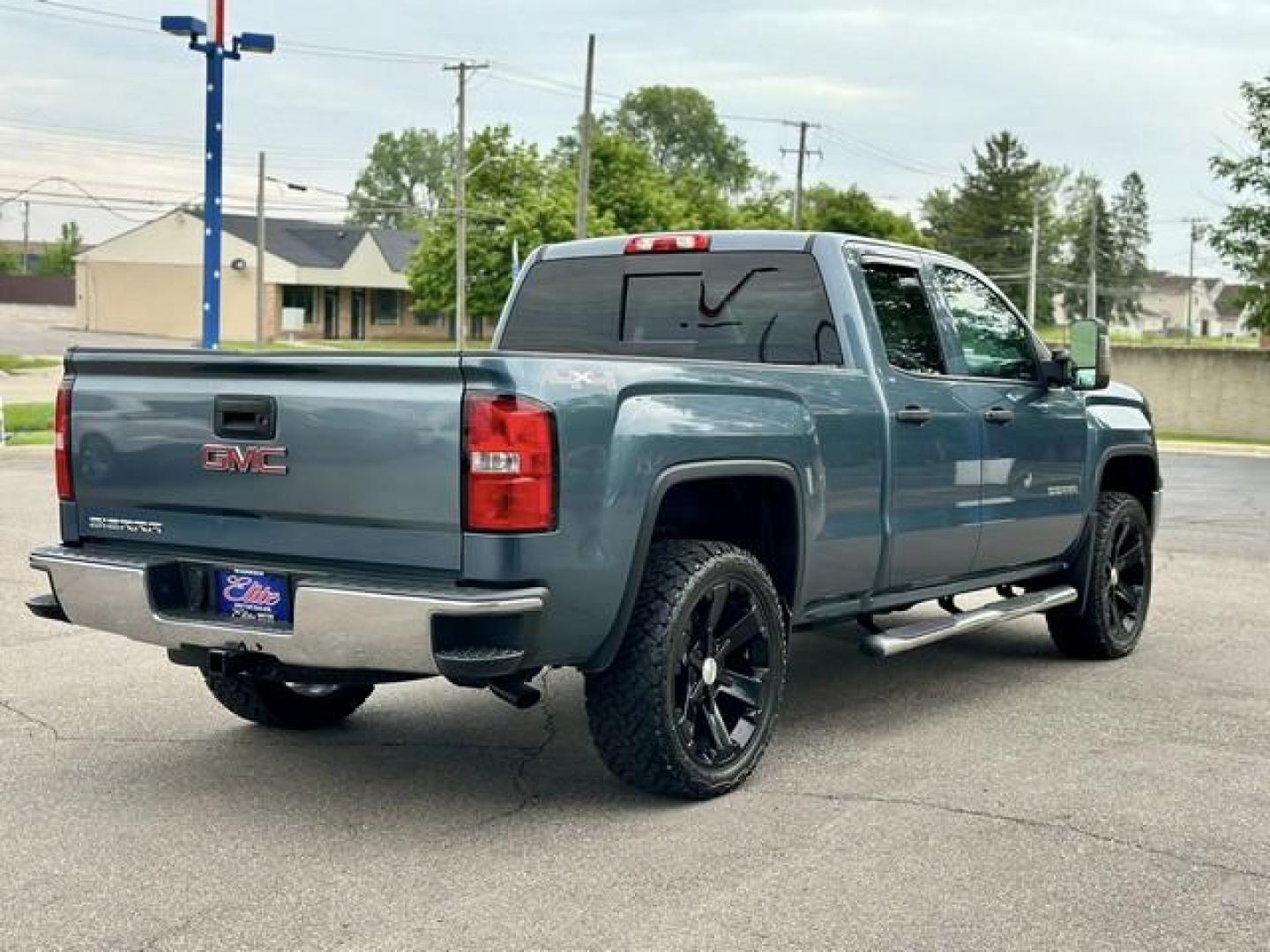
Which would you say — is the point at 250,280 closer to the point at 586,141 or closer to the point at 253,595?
the point at 586,141

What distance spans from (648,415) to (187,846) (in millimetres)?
1909

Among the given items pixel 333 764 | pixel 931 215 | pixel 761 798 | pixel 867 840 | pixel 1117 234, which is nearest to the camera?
pixel 867 840

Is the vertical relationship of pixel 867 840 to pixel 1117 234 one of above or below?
below

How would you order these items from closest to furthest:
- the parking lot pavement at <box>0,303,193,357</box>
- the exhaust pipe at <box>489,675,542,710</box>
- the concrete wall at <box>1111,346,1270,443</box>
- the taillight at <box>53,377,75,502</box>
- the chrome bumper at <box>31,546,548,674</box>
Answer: the chrome bumper at <box>31,546,548,674</box> < the exhaust pipe at <box>489,675,542,710</box> < the taillight at <box>53,377,75,502</box> < the concrete wall at <box>1111,346,1270,443</box> < the parking lot pavement at <box>0,303,193,357</box>

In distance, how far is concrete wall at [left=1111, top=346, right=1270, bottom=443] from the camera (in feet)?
114

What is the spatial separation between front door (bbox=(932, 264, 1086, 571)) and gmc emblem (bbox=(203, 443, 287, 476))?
3065 mm

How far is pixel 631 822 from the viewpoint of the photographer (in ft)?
17.0

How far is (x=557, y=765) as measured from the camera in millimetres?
5879

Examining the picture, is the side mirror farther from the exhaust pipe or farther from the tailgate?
the tailgate

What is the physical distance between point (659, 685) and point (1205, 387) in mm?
32590

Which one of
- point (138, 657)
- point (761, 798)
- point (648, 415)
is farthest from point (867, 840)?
point (138, 657)

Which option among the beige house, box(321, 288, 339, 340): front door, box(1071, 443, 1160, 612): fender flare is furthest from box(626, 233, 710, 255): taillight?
box(321, 288, 339, 340): front door

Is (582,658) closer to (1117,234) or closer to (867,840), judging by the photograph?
(867,840)

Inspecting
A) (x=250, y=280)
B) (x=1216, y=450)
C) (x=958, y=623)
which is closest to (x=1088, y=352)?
(x=958, y=623)
